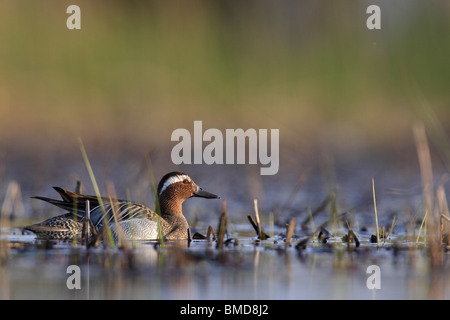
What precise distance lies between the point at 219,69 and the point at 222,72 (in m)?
0.06

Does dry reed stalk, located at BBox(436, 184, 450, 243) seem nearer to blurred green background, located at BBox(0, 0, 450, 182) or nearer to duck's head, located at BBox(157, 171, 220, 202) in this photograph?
duck's head, located at BBox(157, 171, 220, 202)

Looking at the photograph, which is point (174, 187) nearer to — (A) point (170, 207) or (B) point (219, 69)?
(A) point (170, 207)

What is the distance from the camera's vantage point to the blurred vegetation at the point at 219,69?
12258 mm

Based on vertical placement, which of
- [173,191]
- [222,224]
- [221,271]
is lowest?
[221,271]

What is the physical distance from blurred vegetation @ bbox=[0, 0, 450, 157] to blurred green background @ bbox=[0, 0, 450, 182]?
2cm

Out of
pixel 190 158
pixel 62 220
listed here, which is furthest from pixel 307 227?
pixel 190 158

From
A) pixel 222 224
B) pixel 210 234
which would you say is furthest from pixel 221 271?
pixel 210 234

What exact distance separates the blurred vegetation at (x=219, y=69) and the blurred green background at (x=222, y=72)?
0.7 inches

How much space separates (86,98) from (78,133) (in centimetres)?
58

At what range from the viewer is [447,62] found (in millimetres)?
13023

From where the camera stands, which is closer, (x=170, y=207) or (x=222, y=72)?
(x=170, y=207)

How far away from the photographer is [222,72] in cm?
1258

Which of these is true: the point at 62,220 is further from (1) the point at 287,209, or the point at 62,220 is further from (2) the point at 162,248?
(1) the point at 287,209

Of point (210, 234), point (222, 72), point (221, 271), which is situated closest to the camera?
point (221, 271)
